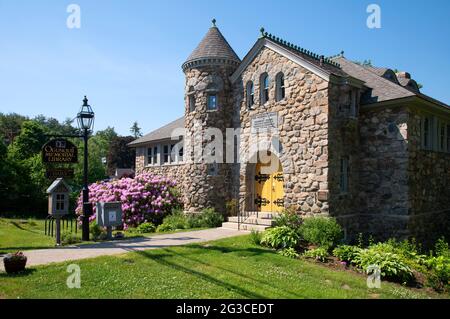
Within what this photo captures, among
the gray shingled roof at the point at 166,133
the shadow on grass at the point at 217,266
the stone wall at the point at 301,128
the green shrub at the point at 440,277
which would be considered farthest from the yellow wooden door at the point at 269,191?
the gray shingled roof at the point at 166,133

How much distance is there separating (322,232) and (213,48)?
35.0 feet

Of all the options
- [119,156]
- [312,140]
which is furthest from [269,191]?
[119,156]

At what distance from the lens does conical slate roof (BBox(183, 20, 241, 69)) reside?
57.2 feet

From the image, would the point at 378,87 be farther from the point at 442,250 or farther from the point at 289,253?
the point at 289,253

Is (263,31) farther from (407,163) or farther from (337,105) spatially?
(407,163)

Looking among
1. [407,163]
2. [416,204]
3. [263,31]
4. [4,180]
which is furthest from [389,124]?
[4,180]

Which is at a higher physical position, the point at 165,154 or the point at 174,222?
the point at 165,154

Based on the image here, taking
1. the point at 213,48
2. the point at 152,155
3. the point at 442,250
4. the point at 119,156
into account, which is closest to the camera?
the point at 442,250

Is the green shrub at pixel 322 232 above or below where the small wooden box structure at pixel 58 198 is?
below

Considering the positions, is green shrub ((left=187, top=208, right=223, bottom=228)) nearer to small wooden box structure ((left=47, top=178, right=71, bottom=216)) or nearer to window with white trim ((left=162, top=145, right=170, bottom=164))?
small wooden box structure ((left=47, top=178, right=71, bottom=216))

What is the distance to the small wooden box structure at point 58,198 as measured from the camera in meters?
11.4

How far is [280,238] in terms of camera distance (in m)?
11.6

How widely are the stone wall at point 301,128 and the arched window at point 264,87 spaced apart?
0.18 meters

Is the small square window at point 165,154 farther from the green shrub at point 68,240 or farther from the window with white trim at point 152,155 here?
the green shrub at point 68,240
